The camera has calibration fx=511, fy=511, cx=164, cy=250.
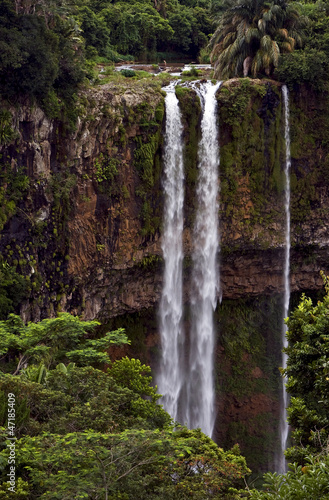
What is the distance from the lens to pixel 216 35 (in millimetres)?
25656

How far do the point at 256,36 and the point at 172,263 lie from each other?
11311 millimetres

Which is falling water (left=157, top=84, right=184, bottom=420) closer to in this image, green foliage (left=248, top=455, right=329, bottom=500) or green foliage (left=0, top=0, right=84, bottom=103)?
green foliage (left=0, top=0, right=84, bottom=103)

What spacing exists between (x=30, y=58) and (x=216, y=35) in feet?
40.3

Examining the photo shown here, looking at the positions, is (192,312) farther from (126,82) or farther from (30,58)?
(30,58)

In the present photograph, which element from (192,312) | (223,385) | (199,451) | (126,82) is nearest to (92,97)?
(126,82)

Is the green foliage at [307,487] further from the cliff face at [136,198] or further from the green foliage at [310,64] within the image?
the green foliage at [310,64]

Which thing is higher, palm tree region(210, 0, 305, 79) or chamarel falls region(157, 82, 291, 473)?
palm tree region(210, 0, 305, 79)

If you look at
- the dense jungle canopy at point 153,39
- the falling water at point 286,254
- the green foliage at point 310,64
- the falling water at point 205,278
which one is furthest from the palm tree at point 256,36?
the falling water at point 205,278

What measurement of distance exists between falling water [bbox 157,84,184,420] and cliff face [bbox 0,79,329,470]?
0.43 metres

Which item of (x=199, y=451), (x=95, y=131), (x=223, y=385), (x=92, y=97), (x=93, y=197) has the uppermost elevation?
(x=92, y=97)

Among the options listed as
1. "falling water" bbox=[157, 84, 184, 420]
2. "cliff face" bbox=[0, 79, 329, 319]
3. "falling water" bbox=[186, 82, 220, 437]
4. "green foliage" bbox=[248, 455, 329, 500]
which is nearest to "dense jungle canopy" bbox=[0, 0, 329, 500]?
"green foliage" bbox=[248, 455, 329, 500]

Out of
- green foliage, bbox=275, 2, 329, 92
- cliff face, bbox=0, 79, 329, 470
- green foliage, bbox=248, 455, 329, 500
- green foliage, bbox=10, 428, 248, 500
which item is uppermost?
green foliage, bbox=275, 2, 329, 92

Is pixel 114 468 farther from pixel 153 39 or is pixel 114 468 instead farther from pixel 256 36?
pixel 153 39

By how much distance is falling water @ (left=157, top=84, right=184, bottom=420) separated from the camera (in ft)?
73.5
